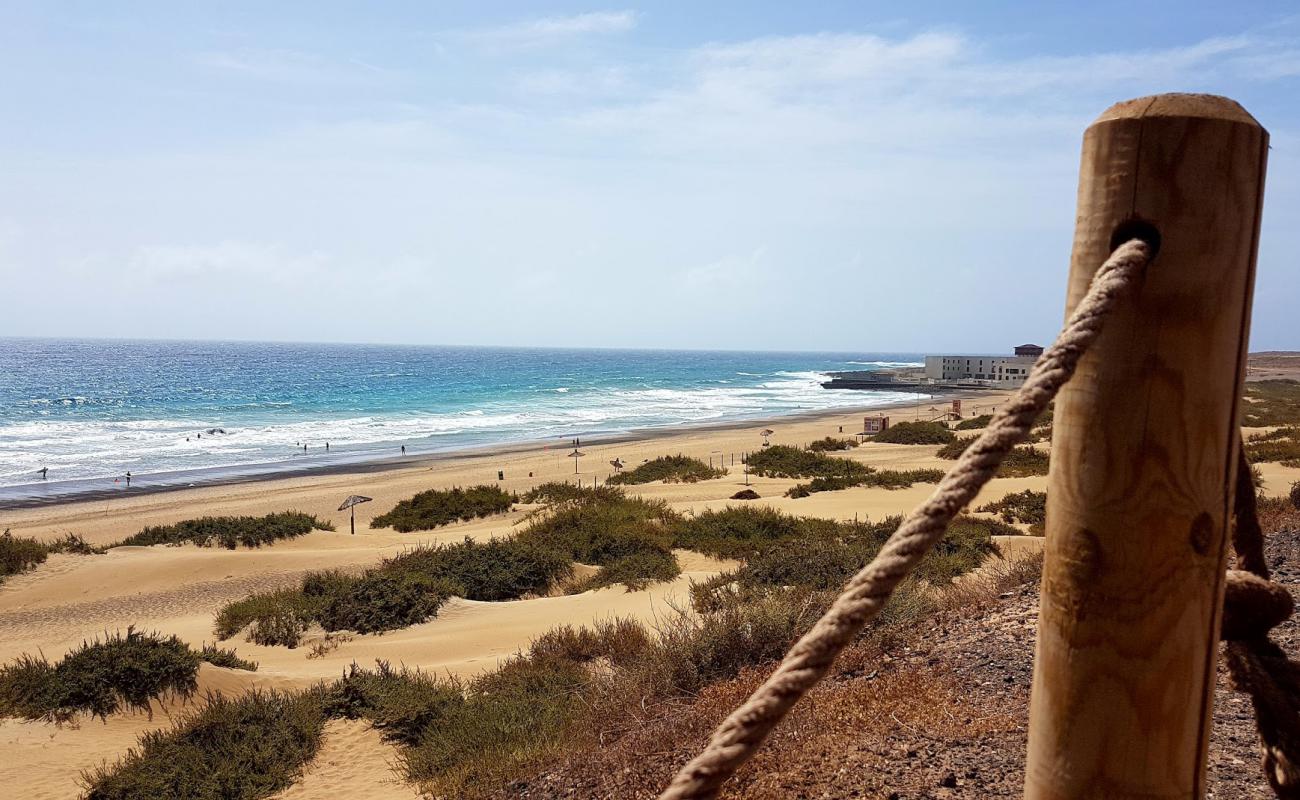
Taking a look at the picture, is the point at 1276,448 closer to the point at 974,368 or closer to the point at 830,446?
the point at 830,446

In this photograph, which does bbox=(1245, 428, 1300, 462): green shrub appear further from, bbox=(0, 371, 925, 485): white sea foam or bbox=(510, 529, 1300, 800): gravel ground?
bbox=(0, 371, 925, 485): white sea foam

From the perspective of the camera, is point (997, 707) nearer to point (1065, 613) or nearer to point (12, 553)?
point (1065, 613)

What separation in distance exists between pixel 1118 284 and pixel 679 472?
2476 centimetres

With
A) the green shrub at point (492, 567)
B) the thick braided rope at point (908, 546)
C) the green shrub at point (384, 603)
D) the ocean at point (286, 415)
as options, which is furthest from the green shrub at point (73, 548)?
the thick braided rope at point (908, 546)

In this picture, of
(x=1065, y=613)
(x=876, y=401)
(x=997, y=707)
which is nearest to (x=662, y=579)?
(x=997, y=707)

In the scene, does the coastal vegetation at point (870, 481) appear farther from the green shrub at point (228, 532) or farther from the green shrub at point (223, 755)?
the green shrub at point (223, 755)

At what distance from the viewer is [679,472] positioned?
25719 millimetres

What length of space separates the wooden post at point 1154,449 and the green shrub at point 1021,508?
12909 mm

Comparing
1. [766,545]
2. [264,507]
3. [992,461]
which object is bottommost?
[264,507]

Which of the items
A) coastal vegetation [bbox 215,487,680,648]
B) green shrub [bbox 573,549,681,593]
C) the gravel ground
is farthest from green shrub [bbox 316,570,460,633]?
the gravel ground

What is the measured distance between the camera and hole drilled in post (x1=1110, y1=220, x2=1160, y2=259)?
1.16 meters

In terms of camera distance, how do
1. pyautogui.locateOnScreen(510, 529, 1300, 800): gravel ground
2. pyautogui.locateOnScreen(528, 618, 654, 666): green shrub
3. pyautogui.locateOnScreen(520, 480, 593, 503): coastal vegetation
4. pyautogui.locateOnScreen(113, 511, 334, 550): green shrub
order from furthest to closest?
pyautogui.locateOnScreen(520, 480, 593, 503): coastal vegetation < pyautogui.locateOnScreen(113, 511, 334, 550): green shrub < pyautogui.locateOnScreen(528, 618, 654, 666): green shrub < pyautogui.locateOnScreen(510, 529, 1300, 800): gravel ground

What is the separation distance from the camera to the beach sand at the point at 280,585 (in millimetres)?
5965

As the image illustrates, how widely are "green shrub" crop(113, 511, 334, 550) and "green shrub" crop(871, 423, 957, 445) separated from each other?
24.1 meters
